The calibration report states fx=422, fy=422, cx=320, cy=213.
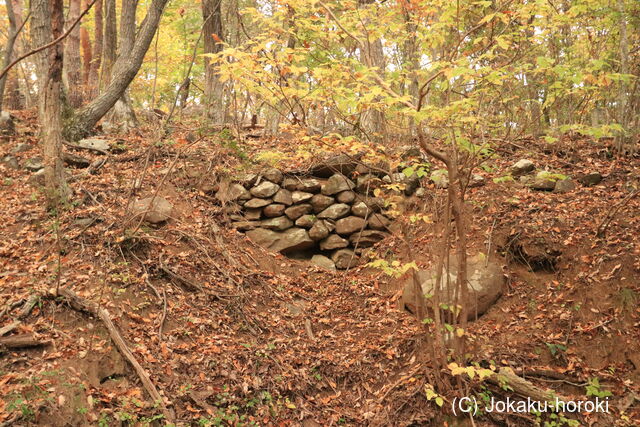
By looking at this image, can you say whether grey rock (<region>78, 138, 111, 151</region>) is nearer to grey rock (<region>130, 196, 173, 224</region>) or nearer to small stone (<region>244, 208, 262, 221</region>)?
grey rock (<region>130, 196, 173, 224</region>)

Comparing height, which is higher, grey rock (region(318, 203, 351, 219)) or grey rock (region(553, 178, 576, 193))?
grey rock (region(553, 178, 576, 193))

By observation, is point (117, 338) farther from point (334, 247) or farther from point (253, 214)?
point (334, 247)

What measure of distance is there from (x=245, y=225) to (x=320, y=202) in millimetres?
1492

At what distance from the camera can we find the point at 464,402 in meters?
4.68

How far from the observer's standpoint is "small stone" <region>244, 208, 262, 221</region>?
7934 mm

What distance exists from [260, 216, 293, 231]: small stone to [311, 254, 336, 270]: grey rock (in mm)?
797

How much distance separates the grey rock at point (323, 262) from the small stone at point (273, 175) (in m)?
1.64

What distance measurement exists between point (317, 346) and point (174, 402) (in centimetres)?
214

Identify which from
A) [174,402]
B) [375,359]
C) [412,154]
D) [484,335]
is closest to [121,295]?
[174,402]

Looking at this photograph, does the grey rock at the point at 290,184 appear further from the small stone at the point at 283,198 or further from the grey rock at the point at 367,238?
the grey rock at the point at 367,238

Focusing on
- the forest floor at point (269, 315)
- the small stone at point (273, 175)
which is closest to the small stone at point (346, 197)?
the forest floor at point (269, 315)

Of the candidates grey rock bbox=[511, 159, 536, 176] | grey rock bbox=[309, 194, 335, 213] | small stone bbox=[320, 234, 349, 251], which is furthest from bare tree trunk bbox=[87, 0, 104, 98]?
grey rock bbox=[511, 159, 536, 176]

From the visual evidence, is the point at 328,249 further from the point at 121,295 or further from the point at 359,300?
the point at 121,295

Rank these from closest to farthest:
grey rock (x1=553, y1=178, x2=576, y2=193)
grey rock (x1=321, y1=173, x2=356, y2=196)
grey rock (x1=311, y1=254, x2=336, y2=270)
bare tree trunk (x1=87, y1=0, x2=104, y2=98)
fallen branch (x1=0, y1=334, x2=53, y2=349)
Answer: fallen branch (x1=0, y1=334, x2=53, y2=349) < grey rock (x1=553, y1=178, x2=576, y2=193) < grey rock (x1=311, y1=254, x2=336, y2=270) < grey rock (x1=321, y1=173, x2=356, y2=196) < bare tree trunk (x1=87, y1=0, x2=104, y2=98)
